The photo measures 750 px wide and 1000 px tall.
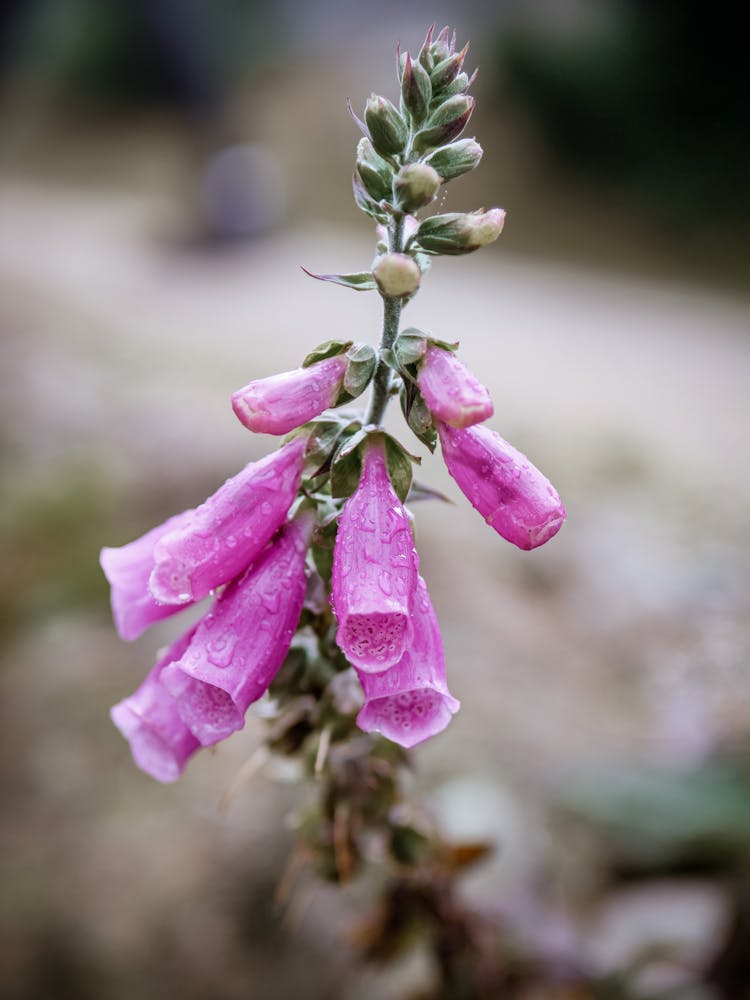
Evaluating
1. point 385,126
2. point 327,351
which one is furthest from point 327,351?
point 385,126

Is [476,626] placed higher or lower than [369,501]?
lower

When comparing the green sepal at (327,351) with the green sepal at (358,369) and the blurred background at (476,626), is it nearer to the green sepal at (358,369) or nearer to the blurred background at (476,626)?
the green sepal at (358,369)

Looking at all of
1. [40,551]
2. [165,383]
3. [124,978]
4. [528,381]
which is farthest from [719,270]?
[124,978]

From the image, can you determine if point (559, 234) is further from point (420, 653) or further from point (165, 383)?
point (420, 653)

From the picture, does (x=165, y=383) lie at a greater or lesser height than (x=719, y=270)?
lesser

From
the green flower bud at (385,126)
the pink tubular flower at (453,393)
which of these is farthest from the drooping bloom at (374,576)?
the green flower bud at (385,126)

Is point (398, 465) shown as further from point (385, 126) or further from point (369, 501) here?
point (385, 126)

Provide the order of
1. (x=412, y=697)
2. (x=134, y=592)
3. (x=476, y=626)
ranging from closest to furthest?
(x=412, y=697) < (x=134, y=592) < (x=476, y=626)
